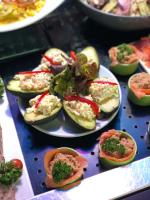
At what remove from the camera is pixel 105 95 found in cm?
172

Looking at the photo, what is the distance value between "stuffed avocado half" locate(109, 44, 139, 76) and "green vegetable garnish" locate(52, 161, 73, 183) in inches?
26.5

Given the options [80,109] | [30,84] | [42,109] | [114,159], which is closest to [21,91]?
[30,84]

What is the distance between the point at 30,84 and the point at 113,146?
1.60 feet

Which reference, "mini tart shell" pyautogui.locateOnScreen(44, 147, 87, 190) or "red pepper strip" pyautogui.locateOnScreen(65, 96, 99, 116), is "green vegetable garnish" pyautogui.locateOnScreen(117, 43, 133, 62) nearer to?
"red pepper strip" pyautogui.locateOnScreen(65, 96, 99, 116)

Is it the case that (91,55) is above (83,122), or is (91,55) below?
above

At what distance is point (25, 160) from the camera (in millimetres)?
1646

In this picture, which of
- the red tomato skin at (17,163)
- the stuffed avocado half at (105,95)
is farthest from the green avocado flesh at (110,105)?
the red tomato skin at (17,163)

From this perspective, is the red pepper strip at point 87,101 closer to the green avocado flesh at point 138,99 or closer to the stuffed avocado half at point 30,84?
the stuffed avocado half at point 30,84

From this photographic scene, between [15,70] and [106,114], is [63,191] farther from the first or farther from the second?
[15,70]

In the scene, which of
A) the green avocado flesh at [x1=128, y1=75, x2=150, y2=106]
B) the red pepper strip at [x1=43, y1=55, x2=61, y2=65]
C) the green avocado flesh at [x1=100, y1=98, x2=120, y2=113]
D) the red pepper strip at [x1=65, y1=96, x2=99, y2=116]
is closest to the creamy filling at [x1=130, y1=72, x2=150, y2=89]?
the green avocado flesh at [x1=128, y1=75, x2=150, y2=106]

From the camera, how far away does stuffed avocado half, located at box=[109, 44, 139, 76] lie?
76.2 inches

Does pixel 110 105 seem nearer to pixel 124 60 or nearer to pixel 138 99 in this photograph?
pixel 138 99

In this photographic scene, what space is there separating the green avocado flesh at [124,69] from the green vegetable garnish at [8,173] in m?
0.75

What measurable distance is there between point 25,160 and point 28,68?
22.8 inches
